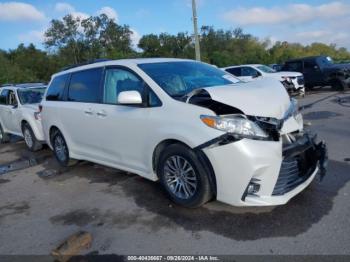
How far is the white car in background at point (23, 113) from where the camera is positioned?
7.98m

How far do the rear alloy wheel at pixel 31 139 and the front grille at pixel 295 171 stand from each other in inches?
245

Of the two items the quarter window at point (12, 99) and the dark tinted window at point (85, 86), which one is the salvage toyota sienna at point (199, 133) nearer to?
the dark tinted window at point (85, 86)

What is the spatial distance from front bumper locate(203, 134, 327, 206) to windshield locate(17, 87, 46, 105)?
649cm

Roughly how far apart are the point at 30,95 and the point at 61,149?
3.11m

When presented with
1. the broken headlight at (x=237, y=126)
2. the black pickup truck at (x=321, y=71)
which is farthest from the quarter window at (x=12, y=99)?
the black pickup truck at (x=321, y=71)

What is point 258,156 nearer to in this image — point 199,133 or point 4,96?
point 199,133

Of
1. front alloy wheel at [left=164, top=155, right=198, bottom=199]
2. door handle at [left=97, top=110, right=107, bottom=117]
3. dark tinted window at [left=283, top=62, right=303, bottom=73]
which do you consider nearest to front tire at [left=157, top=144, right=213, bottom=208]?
front alloy wheel at [left=164, top=155, right=198, bottom=199]

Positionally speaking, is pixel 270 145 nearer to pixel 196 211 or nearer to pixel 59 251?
pixel 196 211

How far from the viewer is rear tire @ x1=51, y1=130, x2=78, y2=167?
20.8 ft

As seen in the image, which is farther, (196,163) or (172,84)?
(172,84)

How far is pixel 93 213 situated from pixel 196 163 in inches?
58.7

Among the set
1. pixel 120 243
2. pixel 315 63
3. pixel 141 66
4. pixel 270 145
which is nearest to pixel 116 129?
pixel 141 66

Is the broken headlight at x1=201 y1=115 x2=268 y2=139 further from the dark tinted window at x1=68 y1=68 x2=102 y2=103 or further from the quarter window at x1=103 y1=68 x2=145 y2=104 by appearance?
the dark tinted window at x1=68 y1=68 x2=102 y2=103

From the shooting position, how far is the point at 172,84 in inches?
174
